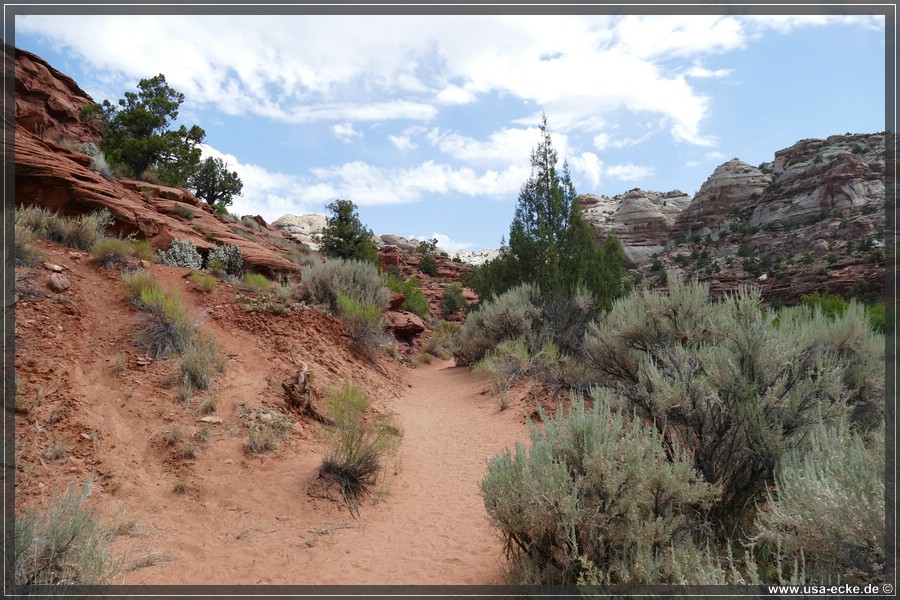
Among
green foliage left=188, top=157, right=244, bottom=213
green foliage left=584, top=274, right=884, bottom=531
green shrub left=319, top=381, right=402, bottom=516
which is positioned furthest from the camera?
green foliage left=188, top=157, right=244, bottom=213

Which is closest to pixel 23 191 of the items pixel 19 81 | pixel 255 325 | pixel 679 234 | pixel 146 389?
pixel 255 325

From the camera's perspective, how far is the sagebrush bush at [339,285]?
12.5m

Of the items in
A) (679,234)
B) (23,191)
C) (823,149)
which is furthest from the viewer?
(679,234)

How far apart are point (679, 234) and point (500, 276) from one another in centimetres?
4813

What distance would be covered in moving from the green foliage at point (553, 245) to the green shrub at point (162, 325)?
997 centimetres

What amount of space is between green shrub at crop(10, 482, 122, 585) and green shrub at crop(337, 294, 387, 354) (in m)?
7.76

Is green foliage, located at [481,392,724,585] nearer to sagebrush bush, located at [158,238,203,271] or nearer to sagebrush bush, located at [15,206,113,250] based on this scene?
sagebrush bush, located at [15,206,113,250]

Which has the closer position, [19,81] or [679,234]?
[19,81]

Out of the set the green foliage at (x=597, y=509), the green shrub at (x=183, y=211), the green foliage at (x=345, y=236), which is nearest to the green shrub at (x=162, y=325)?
the green foliage at (x=597, y=509)

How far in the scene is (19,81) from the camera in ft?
64.4

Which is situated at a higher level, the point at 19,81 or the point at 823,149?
the point at 823,149

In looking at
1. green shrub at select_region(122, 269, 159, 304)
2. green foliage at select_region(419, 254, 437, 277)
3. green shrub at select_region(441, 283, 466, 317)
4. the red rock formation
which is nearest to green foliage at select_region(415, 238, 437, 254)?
green foliage at select_region(419, 254, 437, 277)

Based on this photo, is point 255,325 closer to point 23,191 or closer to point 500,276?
point 23,191

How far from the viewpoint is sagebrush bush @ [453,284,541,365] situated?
41.9 ft
